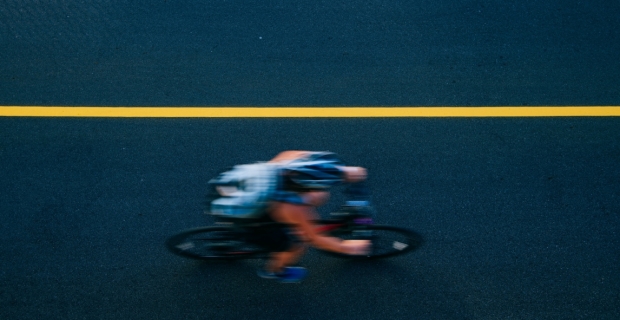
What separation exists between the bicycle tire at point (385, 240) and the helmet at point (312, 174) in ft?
2.34

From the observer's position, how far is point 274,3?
5.71 m

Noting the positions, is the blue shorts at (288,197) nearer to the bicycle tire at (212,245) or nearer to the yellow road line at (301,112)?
the bicycle tire at (212,245)

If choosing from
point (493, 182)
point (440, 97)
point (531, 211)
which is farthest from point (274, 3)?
point (531, 211)

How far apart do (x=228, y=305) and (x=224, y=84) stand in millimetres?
2286

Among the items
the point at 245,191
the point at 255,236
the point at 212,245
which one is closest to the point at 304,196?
the point at 245,191

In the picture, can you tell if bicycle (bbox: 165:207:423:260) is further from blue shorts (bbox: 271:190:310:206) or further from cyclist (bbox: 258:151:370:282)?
blue shorts (bbox: 271:190:310:206)

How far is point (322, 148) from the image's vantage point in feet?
15.5

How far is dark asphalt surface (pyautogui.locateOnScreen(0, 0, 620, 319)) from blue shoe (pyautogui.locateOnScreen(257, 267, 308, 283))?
8 cm

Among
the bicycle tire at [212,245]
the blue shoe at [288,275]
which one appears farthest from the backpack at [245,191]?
the blue shoe at [288,275]

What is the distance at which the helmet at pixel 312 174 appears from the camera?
3.21 metres

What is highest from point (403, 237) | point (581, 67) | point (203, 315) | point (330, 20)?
point (330, 20)

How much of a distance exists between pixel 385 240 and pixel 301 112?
159cm

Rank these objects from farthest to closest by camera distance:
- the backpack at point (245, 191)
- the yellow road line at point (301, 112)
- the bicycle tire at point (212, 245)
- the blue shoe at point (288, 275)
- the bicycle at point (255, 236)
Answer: the yellow road line at point (301, 112) < the blue shoe at point (288, 275) < the bicycle tire at point (212, 245) < the bicycle at point (255, 236) < the backpack at point (245, 191)

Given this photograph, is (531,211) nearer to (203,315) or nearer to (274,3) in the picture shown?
(203,315)
